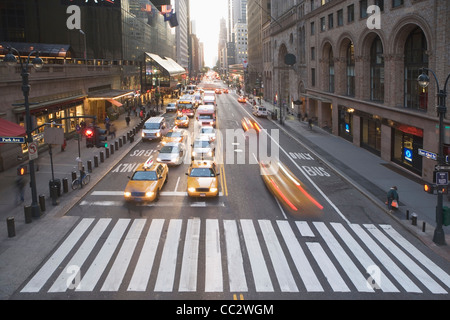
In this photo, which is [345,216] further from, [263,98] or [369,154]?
[263,98]

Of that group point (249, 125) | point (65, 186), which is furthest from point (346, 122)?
point (65, 186)

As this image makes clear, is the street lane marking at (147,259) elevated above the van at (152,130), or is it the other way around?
the van at (152,130)

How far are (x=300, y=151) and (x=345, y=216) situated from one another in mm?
16243

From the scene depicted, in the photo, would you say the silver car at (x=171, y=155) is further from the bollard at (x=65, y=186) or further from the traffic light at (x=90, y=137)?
the traffic light at (x=90, y=137)

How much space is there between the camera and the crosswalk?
1245 centimetres

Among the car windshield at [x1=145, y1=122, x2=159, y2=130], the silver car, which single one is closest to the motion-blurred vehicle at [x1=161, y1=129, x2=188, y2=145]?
the car windshield at [x1=145, y1=122, x2=159, y2=130]

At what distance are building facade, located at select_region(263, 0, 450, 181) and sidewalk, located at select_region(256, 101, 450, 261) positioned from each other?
3.18 feet

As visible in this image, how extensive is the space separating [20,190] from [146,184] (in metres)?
6.49

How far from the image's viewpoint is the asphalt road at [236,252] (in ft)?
40.0

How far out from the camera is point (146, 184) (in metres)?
20.7

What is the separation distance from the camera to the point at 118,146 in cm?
3541

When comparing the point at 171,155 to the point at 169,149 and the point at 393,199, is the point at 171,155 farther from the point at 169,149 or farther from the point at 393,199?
the point at 393,199

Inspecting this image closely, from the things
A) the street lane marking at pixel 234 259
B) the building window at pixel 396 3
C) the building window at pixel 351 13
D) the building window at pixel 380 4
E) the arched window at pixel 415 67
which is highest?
the building window at pixel 351 13

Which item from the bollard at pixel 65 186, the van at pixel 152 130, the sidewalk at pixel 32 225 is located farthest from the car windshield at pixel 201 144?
the bollard at pixel 65 186
